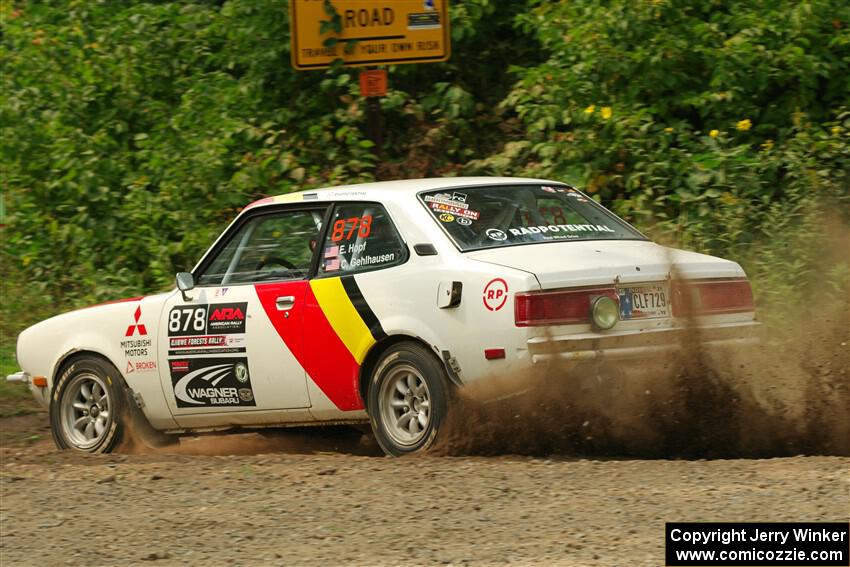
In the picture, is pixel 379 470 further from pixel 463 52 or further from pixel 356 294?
pixel 463 52

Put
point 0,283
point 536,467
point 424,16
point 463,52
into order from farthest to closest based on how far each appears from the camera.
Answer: point 463,52 < point 0,283 < point 424,16 < point 536,467

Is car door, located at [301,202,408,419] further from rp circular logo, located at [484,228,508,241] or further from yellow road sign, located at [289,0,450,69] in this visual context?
yellow road sign, located at [289,0,450,69]

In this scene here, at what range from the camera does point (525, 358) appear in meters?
6.51

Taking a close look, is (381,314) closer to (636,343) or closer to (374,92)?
(636,343)

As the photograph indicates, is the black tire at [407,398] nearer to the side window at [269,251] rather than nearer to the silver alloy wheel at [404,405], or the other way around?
the silver alloy wheel at [404,405]

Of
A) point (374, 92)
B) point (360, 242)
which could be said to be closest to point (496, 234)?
A: point (360, 242)

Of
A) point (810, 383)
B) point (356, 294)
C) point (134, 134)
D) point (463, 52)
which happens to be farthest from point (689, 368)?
point (134, 134)

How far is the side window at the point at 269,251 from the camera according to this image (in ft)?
25.2

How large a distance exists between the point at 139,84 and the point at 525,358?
30.7 ft

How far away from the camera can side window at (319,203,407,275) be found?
7.24 m

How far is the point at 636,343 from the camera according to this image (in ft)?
22.0

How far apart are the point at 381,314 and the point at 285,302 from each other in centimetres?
72

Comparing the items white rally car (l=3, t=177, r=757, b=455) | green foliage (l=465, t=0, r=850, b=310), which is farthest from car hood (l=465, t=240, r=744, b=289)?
green foliage (l=465, t=0, r=850, b=310)

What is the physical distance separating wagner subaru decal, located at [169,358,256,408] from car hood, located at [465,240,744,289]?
167 centimetres
